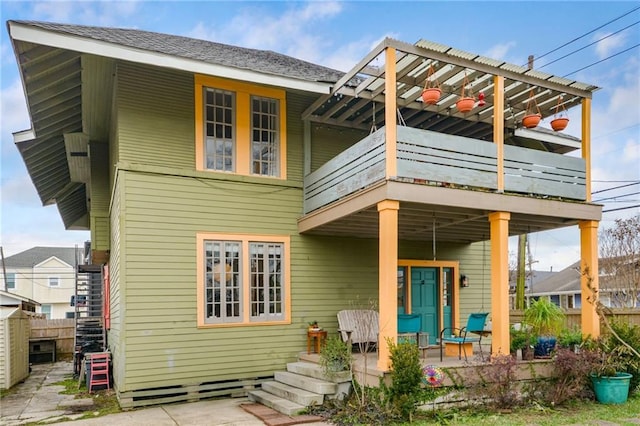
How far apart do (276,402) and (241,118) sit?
4.91 metres

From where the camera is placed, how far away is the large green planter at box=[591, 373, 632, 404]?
7.62 meters

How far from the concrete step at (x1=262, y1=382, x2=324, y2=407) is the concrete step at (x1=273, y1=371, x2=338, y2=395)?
0.07m

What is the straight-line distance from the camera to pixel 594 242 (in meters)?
8.70

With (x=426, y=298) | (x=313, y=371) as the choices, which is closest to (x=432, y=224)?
(x=426, y=298)

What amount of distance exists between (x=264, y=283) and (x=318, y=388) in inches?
93.4

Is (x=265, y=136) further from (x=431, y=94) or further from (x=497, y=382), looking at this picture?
(x=497, y=382)

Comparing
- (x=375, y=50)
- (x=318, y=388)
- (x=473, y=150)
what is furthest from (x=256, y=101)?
(x=318, y=388)

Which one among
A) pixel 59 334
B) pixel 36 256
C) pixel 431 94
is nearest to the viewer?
pixel 431 94

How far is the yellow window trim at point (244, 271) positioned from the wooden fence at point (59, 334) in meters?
9.77

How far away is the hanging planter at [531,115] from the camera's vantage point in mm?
8820

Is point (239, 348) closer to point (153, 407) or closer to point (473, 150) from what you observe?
point (153, 407)

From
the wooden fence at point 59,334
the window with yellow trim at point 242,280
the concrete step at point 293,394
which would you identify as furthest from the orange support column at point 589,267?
the wooden fence at point 59,334

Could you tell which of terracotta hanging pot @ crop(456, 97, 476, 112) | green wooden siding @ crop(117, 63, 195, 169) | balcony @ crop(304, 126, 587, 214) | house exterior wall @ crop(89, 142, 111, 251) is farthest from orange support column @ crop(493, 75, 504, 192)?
house exterior wall @ crop(89, 142, 111, 251)

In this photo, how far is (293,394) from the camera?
24.6 feet
